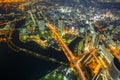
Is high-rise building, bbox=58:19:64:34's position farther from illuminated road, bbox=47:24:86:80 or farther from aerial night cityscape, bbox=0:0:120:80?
illuminated road, bbox=47:24:86:80

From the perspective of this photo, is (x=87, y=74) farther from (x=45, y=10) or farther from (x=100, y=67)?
(x=45, y=10)

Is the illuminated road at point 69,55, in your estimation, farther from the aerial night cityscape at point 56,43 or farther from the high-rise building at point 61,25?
the high-rise building at point 61,25

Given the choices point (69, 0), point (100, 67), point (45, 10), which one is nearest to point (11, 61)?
point (100, 67)

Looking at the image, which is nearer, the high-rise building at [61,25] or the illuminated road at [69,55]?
the illuminated road at [69,55]

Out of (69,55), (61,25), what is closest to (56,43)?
(69,55)

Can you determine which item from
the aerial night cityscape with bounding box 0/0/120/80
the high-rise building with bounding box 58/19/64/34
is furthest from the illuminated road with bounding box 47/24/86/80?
the high-rise building with bounding box 58/19/64/34

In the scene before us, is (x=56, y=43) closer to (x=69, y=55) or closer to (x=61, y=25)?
(x=69, y=55)

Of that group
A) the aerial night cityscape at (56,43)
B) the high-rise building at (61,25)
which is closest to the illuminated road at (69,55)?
the aerial night cityscape at (56,43)

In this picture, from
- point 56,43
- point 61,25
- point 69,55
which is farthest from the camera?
point 61,25
